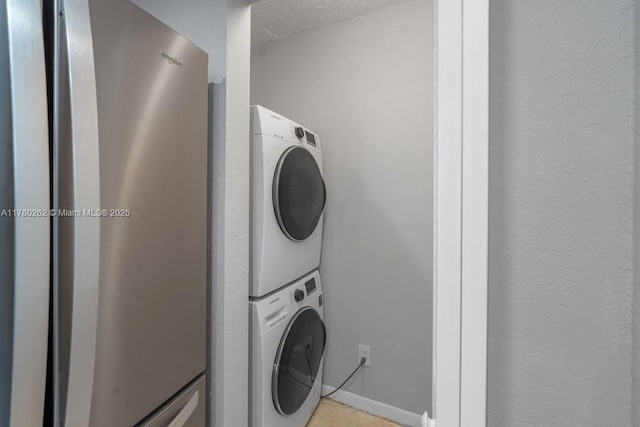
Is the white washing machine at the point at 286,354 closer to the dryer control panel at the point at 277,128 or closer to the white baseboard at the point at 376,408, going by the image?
the white baseboard at the point at 376,408

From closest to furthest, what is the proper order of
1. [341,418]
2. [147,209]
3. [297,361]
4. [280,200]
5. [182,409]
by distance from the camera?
1. [147,209]
2. [182,409]
3. [280,200]
4. [297,361]
5. [341,418]

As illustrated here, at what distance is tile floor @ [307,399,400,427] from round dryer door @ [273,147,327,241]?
115cm

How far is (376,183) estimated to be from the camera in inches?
67.4

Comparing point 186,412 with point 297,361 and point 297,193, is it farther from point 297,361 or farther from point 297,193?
point 297,193

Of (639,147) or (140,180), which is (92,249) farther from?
(639,147)

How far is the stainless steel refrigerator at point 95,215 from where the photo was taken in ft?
1.57

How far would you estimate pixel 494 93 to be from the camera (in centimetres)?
30

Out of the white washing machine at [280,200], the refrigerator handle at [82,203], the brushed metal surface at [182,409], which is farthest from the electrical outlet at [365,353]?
the refrigerator handle at [82,203]

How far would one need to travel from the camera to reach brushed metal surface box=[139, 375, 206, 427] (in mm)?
735

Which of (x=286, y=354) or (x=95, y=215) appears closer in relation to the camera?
(x=95, y=215)

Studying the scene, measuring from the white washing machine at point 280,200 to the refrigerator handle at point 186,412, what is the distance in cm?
41

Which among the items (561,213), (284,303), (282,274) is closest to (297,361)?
(284,303)

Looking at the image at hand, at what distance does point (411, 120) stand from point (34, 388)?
177cm

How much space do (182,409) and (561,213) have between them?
1046mm
